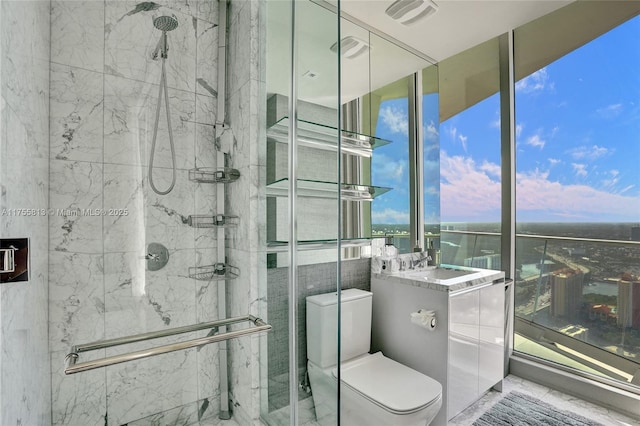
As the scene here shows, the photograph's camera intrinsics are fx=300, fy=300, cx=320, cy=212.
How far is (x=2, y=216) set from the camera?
0.90 metres

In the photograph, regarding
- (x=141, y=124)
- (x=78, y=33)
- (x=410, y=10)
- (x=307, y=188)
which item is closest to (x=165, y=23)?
(x=78, y=33)

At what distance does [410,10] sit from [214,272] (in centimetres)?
209

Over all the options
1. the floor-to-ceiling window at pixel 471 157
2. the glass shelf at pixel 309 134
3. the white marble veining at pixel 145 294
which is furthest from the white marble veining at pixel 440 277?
the white marble veining at pixel 145 294

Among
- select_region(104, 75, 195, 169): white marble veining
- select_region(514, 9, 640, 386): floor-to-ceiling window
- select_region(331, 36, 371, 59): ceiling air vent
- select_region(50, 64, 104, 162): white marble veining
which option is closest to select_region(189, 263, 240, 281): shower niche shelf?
select_region(104, 75, 195, 169): white marble veining

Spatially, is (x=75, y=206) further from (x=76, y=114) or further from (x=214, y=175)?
(x=214, y=175)

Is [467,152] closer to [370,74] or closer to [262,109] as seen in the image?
[370,74]

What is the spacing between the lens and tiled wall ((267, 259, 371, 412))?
1.24 meters

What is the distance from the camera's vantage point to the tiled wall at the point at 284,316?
124 cm

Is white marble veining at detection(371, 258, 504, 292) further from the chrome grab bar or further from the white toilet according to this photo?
the chrome grab bar

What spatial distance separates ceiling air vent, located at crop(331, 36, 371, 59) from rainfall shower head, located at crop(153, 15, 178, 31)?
1.13 meters

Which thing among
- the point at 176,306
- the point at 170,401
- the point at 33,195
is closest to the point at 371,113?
the point at 176,306

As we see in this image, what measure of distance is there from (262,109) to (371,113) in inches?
41.8

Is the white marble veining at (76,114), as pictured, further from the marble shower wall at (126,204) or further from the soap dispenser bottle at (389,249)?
the soap dispenser bottle at (389,249)

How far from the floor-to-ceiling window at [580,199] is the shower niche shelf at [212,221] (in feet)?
7.32
